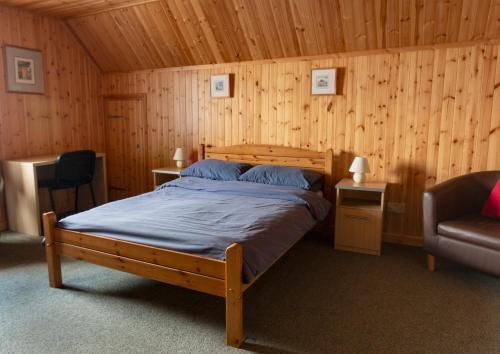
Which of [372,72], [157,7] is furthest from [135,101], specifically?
[372,72]

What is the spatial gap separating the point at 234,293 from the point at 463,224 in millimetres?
1873

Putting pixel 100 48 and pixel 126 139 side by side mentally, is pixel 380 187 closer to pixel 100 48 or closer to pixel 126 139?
pixel 126 139

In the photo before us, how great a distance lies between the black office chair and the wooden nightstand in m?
2.75

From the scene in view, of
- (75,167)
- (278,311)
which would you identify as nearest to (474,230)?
(278,311)

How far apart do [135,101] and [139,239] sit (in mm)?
3042

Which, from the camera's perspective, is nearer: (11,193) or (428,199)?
(428,199)

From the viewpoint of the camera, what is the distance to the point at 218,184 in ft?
12.2

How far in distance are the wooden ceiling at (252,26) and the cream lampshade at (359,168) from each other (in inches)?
42.1

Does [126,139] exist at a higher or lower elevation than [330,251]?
higher

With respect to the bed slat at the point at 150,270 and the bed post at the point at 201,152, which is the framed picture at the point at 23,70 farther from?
the bed slat at the point at 150,270

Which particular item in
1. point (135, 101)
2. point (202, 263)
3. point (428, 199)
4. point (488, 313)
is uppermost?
point (135, 101)

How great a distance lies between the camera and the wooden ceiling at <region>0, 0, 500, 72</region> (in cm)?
316

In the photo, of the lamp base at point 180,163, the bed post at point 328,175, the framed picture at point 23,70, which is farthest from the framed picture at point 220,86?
the framed picture at point 23,70

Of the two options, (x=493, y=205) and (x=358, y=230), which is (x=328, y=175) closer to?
(x=358, y=230)
